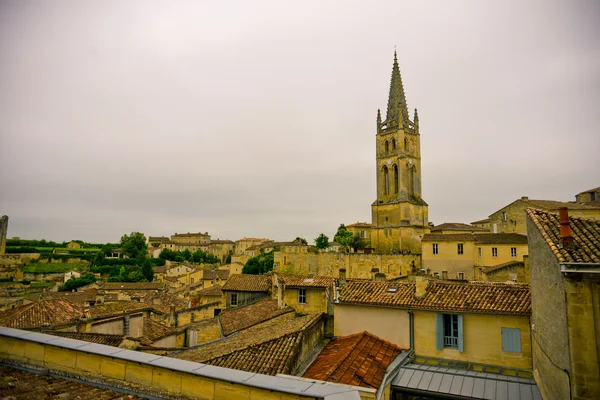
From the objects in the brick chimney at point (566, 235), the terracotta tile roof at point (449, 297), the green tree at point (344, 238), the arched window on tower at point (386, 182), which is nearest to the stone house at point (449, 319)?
the terracotta tile roof at point (449, 297)

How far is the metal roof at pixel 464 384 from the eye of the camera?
10.7m

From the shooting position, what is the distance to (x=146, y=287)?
4634 centimetres

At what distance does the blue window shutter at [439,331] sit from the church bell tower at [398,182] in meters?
36.0

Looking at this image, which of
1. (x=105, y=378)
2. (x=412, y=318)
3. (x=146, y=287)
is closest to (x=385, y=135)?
(x=146, y=287)

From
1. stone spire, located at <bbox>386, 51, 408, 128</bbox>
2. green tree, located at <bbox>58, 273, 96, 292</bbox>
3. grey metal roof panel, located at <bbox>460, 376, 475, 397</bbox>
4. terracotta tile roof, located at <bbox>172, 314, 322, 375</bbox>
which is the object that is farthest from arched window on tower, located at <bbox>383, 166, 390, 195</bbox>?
green tree, located at <bbox>58, 273, 96, 292</bbox>

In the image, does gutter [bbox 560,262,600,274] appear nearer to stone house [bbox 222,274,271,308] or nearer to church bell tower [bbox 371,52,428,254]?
stone house [bbox 222,274,271,308]

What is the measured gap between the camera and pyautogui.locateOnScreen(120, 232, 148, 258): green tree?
9725cm

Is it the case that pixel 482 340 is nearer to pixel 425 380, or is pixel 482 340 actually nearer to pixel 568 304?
pixel 425 380

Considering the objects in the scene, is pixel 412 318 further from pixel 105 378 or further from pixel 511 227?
pixel 511 227

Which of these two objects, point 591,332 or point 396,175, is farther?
point 396,175

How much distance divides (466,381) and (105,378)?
10951 mm

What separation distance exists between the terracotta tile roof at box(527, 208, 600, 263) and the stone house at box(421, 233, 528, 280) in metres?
26.1

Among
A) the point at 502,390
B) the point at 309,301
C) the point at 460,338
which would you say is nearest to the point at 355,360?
the point at 502,390

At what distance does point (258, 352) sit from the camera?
1207cm
